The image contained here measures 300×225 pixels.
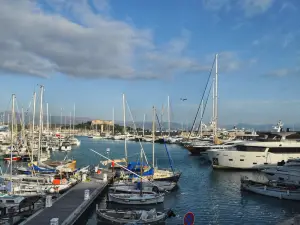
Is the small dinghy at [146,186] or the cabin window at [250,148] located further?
the cabin window at [250,148]

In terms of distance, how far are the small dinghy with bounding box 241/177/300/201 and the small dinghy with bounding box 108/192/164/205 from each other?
10.8 m

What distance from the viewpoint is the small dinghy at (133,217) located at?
24688 millimetres

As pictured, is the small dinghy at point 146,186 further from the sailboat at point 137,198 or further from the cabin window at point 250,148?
the cabin window at point 250,148

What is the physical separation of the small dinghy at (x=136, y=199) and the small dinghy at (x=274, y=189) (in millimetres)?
10788

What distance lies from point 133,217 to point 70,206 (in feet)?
18.6

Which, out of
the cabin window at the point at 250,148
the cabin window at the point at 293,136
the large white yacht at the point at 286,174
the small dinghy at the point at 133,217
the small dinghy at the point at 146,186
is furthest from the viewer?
the cabin window at the point at 293,136

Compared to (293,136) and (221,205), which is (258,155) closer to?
(293,136)

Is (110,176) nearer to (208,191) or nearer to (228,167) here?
(208,191)

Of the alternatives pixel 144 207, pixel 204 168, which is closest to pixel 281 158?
pixel 204 168

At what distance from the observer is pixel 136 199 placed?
A: 31375mm

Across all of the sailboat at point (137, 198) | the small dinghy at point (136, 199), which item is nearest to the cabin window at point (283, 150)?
the sailboat at point (137, 198)

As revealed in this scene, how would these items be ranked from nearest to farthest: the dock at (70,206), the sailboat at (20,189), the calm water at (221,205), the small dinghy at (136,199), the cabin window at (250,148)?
the dock at (70,206) < the calm water at (221,205) < the small dinghy at (136,199) < the sailboat at (20,189) < the cabin window at (250,148)

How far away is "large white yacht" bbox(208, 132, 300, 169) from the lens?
53750mm

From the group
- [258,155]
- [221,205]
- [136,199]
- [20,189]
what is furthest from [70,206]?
[258,155]
